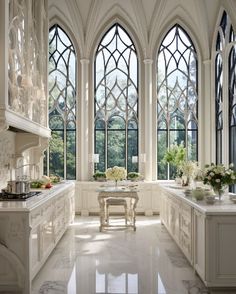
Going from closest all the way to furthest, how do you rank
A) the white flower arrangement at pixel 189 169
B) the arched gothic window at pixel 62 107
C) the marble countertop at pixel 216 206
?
the marble countertop at pixel 216 206
the white flower arrangement at pixel 189 169
the arched gothic window at pixel 62 107

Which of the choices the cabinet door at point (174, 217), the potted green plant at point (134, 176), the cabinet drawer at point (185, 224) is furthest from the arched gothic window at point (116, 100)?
the cabinet drawer at point (185, 224)

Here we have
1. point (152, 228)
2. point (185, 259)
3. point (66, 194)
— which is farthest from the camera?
point (152, 228)

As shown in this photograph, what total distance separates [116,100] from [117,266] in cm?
648

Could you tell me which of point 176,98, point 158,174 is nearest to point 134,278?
point 158,174

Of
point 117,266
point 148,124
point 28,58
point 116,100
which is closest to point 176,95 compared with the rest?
point 148,124

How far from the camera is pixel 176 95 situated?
35.9 feet

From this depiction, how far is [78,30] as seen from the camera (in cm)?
1068

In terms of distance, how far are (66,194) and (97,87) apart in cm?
445

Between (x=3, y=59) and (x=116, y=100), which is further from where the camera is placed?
(x=116, y=100)

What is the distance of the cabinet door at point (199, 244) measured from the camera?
4270mm

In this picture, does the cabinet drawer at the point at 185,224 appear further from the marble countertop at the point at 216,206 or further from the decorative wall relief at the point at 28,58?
the decorative wall relief at the point at 28,58

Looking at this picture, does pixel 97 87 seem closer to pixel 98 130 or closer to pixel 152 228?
pixel 98 130

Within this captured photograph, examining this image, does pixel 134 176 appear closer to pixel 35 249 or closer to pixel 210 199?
pixel 210 199

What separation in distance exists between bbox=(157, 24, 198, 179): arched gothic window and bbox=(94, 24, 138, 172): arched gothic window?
0.75 metres
